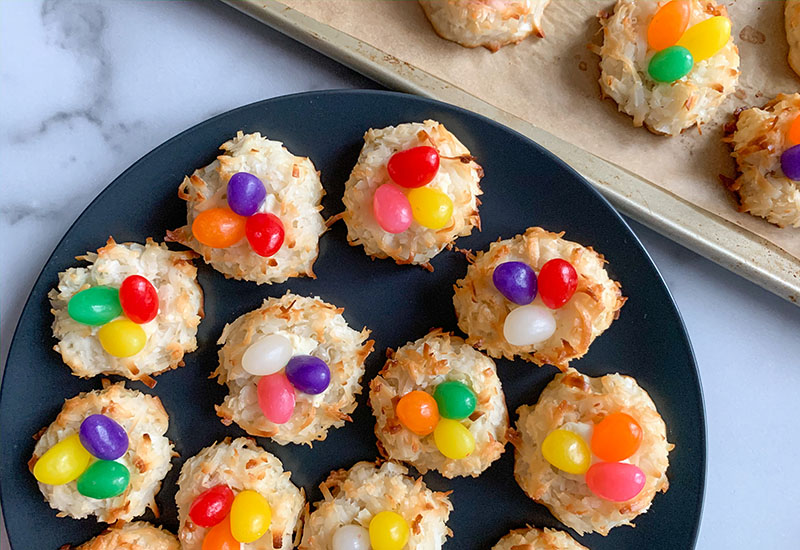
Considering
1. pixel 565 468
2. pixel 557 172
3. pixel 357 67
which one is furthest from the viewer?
pixel 357 67

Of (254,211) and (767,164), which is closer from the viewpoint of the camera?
(254,211)

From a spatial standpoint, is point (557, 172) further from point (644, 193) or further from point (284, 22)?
point (284, 22)

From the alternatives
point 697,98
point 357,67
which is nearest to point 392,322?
point 357,67

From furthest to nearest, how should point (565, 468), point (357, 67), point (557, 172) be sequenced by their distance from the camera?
point (357, 67), point (557, 172), point (565, 468)

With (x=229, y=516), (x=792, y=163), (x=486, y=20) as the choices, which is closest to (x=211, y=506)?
(x=229, y=516)

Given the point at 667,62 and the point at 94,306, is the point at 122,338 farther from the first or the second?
the point at 667,62

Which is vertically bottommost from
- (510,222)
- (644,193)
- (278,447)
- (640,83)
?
(278,447)

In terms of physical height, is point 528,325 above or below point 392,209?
below
